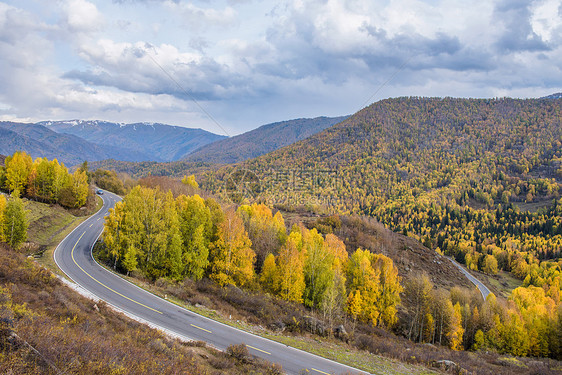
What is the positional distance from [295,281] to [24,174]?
60750 millimetres

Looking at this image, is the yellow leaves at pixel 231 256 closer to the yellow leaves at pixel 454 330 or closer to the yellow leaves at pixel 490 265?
the yellow leaves at pixel 454 330

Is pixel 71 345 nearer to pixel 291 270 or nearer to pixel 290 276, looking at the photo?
pixel 291 270

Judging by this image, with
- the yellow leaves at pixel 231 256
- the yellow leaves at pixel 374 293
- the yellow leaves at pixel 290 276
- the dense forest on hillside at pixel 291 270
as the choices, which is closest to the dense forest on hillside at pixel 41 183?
the dense forest on hillside at pixel 291 270

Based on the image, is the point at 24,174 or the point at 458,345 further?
the point at 24,174

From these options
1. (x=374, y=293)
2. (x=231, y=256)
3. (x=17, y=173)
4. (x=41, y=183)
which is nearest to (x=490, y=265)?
(x=374, y=293)

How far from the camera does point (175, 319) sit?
2367cm

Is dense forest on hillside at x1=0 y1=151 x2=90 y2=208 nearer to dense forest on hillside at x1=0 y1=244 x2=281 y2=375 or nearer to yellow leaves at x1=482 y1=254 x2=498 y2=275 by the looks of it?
dense forest on hillside at x1=0 y1=244 x2=281 y2=375

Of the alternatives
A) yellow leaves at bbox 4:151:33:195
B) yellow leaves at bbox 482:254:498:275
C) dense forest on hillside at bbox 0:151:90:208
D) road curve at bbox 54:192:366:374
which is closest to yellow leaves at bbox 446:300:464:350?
road curve at bbox 54:192:366:374

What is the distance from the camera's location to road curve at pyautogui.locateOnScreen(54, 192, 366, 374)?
66.5 feet

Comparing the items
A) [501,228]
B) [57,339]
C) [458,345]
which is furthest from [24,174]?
[501,228]

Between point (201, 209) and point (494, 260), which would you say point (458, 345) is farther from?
point (494, 260)

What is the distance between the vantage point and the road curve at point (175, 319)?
798 inches

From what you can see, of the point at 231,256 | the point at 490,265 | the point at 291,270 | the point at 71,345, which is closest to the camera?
the point at 71,345

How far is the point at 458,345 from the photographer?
52156 mm
